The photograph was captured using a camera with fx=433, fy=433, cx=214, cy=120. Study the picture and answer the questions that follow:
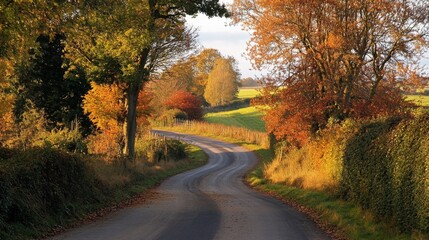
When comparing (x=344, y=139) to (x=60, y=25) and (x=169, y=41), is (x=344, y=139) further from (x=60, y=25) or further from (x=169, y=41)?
(x=169, y=41)

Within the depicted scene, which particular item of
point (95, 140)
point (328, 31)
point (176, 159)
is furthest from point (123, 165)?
point (176, 159)

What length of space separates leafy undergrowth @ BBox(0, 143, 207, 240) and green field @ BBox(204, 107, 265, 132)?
69.2 metres

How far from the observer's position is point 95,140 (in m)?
27.5

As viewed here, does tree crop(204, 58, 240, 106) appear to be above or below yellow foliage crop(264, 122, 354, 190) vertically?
above

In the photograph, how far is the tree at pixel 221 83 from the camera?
104625mm

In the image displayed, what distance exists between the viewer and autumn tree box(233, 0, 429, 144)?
78.0ft

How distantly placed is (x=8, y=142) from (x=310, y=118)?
16072mm

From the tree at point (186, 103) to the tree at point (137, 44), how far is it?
2243 inches

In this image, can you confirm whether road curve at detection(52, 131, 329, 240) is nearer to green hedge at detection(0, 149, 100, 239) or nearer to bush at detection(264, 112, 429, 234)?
green hedge at detection(0, 149, 100, 239)

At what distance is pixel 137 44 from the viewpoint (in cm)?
2220

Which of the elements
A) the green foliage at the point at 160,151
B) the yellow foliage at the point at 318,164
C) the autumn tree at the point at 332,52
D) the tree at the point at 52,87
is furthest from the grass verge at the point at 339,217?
the green foliage at the point at 160,151

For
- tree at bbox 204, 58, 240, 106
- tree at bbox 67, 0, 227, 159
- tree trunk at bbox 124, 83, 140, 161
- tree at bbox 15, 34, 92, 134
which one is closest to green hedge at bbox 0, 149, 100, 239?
tree at bbox 67, 0, 227, 159

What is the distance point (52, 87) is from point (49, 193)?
23.4 metres

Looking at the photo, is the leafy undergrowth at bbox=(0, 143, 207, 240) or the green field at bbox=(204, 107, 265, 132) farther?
the green field at bbox=(204, 107, 265, 132)
